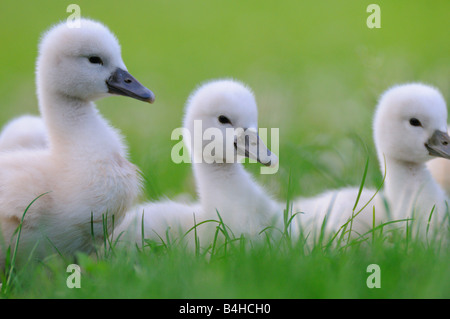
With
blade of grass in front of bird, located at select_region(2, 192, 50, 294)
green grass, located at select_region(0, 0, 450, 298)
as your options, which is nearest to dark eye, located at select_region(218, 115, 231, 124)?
green grass, located at select_region(0, 0, 450, 298)

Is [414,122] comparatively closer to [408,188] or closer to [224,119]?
[408,188]

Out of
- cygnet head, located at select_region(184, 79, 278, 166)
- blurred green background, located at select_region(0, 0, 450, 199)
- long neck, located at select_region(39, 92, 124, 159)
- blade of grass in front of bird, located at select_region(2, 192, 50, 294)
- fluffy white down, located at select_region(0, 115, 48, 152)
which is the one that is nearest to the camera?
blade of grass in front of bird, located at select_region(2, 192, 50, 294)

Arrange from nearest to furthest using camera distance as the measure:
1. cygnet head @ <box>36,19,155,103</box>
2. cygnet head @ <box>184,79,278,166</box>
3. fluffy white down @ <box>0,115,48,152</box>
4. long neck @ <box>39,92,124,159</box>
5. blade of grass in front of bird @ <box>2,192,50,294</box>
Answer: blade of grass in front of bird @ <box>2,192,50,294</box>, long neck @ <box>39,92,124,159</box>, cygnet head @ <box>36,19,155,103</box>, cygnet head @ <box>184,79,278,166</box>, fluffy white down @ <box>0,115,48,152</box>

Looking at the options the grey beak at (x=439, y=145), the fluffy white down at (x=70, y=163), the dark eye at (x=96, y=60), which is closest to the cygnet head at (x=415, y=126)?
the grey beak at (x=439, y=145)

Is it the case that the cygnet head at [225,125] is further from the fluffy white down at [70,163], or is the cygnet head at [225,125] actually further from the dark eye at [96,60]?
the dark eye at [96,60]

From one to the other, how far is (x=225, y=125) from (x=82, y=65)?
88 cm

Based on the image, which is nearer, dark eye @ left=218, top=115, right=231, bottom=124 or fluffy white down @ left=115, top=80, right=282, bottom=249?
fluffy white down @ left=115, top=80, right=282, bottom=249

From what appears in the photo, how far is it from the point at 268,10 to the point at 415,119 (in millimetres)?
10057

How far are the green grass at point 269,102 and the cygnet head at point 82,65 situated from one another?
0.93 metres

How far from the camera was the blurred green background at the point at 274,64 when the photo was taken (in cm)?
565

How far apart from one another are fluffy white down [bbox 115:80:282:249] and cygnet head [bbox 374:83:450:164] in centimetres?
89

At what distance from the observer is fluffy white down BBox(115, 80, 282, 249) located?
374cm

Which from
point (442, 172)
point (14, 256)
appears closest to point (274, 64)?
point (442, 172)

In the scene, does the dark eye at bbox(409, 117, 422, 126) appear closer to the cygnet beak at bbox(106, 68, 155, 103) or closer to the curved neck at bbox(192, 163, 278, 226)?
the curved neck at bbox(192, 163, 278, 226)
